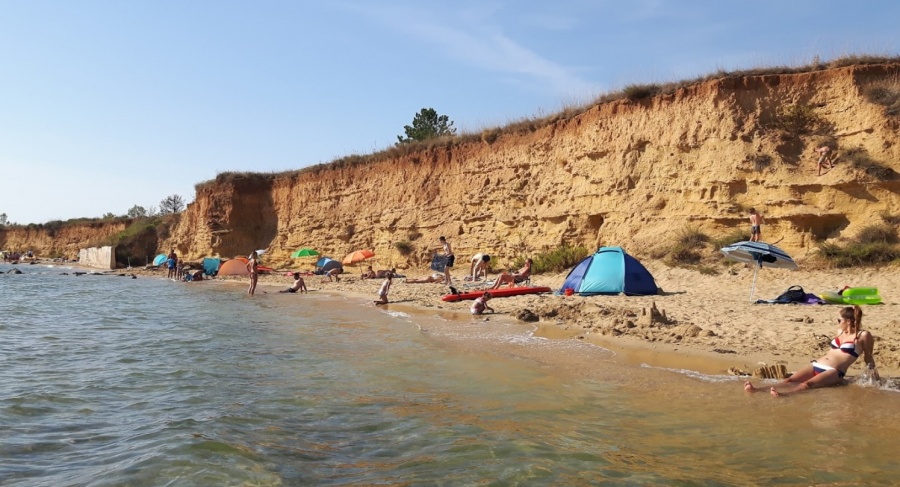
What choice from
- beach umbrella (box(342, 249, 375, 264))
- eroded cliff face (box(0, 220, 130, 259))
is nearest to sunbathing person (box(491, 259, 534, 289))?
beach umbrella (box(342, 249, 375, 264))

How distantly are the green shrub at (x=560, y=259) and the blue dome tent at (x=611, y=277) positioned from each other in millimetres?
4080

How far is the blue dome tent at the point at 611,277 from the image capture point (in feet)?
42.6

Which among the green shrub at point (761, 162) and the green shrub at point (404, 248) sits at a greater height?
the green shrub at point (761, 162)

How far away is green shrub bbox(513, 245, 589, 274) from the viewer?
18.0m

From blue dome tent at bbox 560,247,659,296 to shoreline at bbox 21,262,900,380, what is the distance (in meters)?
0.46

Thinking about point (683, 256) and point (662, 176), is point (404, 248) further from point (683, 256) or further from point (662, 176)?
point (683, 256)

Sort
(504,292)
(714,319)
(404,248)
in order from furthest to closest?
(404,248) → (504,292) → (714,319)

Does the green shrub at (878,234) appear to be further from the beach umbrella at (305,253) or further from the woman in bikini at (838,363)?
the beach umbrella at (305,253)

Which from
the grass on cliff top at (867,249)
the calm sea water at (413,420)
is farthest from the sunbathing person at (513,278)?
the grass on cliff top at (867,249)

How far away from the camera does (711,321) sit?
9516 millimetres

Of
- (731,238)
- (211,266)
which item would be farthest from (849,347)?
(211,266)

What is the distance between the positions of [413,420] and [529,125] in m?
18.3

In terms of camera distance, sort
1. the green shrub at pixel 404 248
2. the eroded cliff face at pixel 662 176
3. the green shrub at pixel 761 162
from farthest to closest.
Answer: the green shrub at pixel 404 248 < the green shrub at pixel 761 162 < the eroded cliff face at pixel 662 176

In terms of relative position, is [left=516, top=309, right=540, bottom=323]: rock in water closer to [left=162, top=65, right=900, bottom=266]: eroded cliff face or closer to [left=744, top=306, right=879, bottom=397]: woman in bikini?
[left=744, top=306, right=879, bottom=397]: woman in bikini
